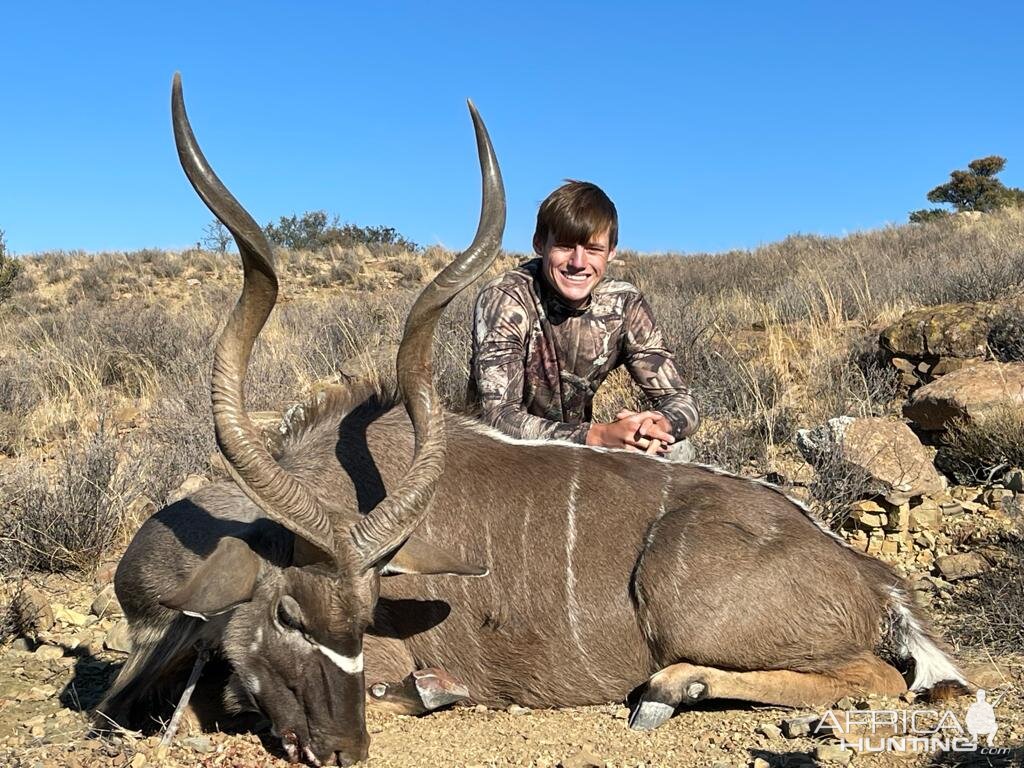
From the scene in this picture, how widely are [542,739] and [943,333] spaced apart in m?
6.13

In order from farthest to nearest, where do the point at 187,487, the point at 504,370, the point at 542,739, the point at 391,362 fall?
1. the point at 391,362
2. the point at 187,487
3. the point at 504,370
4. the point at 542,739

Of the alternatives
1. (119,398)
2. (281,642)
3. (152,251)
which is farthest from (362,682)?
(152,251)

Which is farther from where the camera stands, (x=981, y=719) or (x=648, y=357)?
(x=648, y=357)

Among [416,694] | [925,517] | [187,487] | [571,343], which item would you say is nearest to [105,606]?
[187,487]

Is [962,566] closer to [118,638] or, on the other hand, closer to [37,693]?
[118,638]

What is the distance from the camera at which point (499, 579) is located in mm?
4066

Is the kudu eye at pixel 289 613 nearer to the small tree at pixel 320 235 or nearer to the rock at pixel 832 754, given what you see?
the rock at pixel 832 754

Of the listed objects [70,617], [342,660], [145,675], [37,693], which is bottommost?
[37,693]

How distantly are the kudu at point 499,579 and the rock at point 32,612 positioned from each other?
1218mm

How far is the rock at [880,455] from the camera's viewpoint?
575cm

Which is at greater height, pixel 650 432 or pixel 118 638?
pixel 650 432

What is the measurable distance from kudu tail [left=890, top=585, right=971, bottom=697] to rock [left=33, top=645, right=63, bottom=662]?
3848 mm

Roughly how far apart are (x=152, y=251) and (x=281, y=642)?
2539cm

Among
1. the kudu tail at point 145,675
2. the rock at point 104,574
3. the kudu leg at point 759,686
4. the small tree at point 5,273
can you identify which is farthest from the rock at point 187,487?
the small tree at point 5,273
